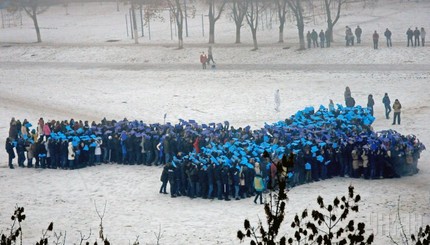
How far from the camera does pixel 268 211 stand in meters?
9.89

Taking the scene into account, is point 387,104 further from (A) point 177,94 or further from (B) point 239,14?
(B) point 239,14

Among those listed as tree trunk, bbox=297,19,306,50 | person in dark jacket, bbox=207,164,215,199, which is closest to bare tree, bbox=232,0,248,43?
tree trunk, bbox=297,19,306,50

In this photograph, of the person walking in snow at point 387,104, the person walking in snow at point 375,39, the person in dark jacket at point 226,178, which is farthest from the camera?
the person walking in snow at point 375,39

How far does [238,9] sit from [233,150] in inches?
1374

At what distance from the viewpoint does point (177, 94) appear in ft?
143

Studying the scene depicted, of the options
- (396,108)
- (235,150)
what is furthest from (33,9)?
(235,150)

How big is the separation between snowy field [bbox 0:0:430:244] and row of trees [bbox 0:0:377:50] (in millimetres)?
1286

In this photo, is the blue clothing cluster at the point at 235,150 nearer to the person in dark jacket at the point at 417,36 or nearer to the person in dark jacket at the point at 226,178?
the person in dark jacket at the point at 226,178

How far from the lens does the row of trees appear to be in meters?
54.8

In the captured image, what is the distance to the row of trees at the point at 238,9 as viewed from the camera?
2157 inches

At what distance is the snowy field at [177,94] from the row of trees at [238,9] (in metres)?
1.29

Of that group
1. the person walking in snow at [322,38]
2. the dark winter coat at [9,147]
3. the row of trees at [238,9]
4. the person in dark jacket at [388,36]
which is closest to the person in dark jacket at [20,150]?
the dark winter coat at [9,147]

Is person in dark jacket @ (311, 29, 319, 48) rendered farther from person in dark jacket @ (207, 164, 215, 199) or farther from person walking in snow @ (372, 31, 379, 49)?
person in dark jacket @ (207, 164, 215, 199)

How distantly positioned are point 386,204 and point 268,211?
45.6ft
